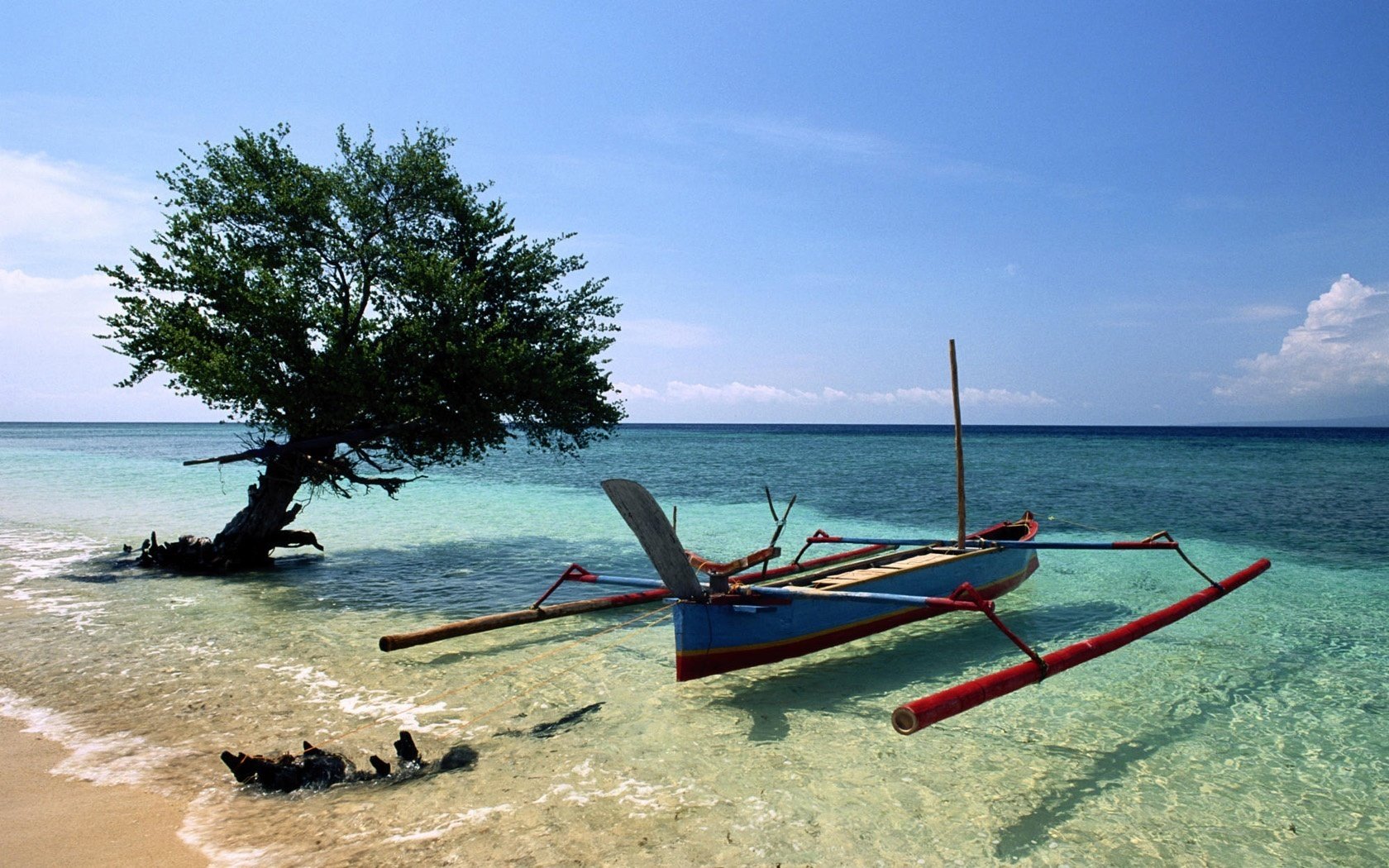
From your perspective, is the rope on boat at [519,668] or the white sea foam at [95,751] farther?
the rope on boat at [519,668]

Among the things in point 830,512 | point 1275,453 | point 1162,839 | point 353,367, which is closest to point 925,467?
point 830,512

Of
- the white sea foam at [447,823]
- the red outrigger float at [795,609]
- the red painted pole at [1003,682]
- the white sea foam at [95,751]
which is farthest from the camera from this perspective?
the red outrigger float at [795,609]

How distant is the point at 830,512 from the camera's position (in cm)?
3039

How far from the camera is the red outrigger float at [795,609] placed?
24.6ft

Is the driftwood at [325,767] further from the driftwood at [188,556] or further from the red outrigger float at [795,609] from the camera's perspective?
the driftwood at [188,556]

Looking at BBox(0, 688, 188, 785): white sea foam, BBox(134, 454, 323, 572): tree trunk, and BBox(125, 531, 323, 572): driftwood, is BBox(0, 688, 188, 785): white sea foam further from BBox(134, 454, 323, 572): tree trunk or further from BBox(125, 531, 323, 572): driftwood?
BBox(134, 454, 323, 572): tree trunk

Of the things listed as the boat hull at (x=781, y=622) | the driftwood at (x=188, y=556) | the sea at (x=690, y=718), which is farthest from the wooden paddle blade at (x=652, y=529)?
the driftwood at (x=188, y=556)

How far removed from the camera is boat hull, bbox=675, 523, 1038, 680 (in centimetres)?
887

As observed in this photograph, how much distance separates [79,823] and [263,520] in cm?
1334

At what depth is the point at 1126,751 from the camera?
783 cm

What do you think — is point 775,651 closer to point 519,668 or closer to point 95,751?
point 519,668

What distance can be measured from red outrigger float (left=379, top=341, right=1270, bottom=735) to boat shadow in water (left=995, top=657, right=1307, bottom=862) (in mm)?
959

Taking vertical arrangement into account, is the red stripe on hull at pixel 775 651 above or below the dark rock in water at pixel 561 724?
above

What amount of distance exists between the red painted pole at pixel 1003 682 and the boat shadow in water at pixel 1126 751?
0.91m
